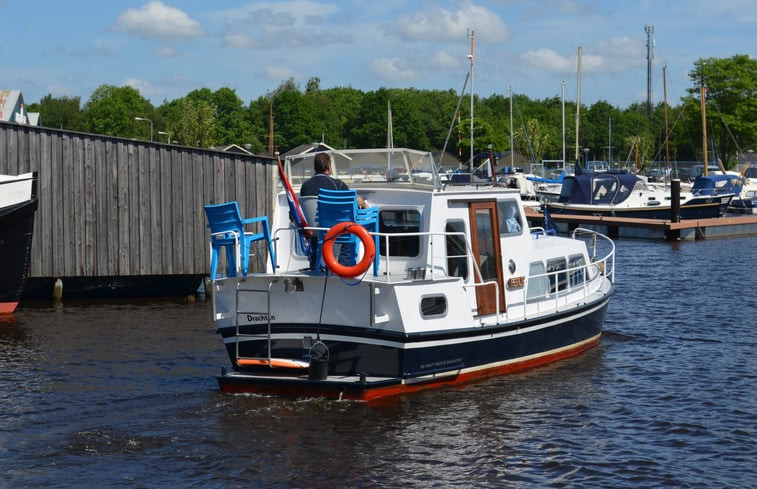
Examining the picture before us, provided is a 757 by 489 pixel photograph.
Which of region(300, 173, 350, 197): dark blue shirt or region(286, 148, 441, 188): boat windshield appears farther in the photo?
region(286, 148, 441, 188): boat windshield

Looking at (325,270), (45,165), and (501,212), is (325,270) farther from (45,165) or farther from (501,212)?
(45,165)

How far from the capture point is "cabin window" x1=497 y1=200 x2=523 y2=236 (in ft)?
57.9

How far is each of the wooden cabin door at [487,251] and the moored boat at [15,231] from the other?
12764mm

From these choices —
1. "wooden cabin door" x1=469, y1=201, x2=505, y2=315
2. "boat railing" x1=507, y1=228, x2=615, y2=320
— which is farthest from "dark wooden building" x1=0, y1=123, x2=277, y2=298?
"wooden cabin door" x1=469, y1=201, x2=505, y2=315

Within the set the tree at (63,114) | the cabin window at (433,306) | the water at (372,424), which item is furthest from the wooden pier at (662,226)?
the tree at (63,114)

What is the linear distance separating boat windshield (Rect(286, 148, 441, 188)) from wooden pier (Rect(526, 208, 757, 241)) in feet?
112

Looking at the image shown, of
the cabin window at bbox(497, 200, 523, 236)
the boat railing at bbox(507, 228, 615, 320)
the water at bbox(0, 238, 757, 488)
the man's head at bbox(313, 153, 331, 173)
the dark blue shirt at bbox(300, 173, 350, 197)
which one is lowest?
the water at bbox(0, 238, 757, 488)

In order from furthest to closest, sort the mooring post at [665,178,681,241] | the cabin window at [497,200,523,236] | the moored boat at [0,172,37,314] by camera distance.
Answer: the mooring post at [665,178,681,241]
the moored boat at [0,172,37,314]
the cabin window at [497,200,523,236]

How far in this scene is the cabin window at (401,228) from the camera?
1662 centimetres

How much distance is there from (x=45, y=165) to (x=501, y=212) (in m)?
14.3

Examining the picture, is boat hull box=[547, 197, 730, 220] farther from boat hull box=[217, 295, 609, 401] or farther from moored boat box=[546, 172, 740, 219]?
boat hull box=[217, 295, 609, 401]

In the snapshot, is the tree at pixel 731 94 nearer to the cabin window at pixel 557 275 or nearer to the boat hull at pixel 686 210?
the boat hull at pixel 686 210

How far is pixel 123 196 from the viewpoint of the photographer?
1050 inches

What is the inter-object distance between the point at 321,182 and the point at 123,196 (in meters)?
12.6
